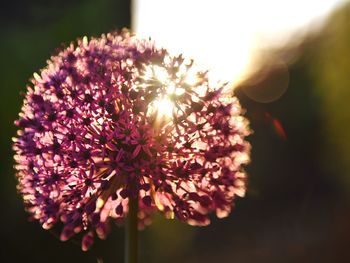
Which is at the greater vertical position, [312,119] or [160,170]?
[312,119]

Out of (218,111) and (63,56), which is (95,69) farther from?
(218,111)

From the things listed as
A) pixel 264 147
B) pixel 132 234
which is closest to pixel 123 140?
pixel 132 234

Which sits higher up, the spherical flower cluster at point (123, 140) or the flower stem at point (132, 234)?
the spherical flower cluster at point (123, 140)

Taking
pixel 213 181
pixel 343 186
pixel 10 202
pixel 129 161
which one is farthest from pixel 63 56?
pixel 343 186

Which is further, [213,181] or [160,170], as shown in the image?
[213,181]

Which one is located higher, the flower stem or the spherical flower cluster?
the spherical flower cluster
